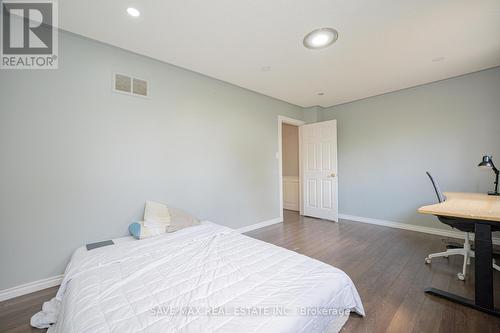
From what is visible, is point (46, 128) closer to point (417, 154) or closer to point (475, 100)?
point (417, 154)

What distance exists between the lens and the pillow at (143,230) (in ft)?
6.77

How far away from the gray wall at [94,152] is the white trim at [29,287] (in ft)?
0.16

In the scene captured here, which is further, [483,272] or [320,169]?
[320,169]

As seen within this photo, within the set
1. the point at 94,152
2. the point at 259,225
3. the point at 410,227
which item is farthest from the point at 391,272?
the point at 94,152

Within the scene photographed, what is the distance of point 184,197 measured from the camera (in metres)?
2.72

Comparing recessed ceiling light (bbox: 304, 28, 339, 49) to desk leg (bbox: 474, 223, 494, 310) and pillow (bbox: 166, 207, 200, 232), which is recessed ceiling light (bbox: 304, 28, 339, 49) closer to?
desk leg (bbox: 474, 223, 494, 310)

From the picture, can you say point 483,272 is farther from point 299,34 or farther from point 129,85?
point 129,85

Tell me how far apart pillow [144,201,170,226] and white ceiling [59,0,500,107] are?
184 centimetres

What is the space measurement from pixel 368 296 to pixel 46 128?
11.1 ft

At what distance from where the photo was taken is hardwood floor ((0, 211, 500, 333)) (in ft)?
4.79

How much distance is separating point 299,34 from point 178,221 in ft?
8.08

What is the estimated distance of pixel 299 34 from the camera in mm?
2051
